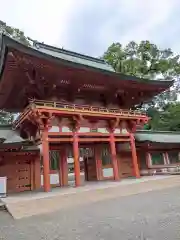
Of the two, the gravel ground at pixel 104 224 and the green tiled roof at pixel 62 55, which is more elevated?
the green tiled roof at pixel 62 55

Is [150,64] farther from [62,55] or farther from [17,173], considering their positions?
[17,173]

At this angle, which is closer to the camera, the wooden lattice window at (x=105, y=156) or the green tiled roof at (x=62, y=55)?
the green tiled roof at (x=62, y=55)

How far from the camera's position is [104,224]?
16.4ft

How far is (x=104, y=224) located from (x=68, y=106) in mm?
7833

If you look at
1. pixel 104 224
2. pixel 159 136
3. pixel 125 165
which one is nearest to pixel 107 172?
pixel 125 165

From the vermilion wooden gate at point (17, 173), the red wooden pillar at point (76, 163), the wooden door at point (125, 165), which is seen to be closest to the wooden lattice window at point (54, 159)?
the vermilion wooden gate at point (17, 173)

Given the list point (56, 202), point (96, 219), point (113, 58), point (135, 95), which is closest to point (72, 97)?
point (135, 95)

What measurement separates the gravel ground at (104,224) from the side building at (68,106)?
4.52 m

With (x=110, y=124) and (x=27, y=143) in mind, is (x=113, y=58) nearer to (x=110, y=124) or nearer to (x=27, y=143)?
(x=110, y=124)

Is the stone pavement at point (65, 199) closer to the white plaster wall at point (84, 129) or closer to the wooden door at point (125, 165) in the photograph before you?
the white plaster wall at point (84, 129)

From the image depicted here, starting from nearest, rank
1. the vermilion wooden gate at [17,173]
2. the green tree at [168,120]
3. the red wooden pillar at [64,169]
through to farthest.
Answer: the vermilion wooden gate at [17,173], the red wooden pillar at [64,169], the green tree at [168,120]

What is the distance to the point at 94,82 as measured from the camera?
43.1ft

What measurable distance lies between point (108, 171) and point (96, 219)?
32.4ft

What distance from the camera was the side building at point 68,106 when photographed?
10.8m
